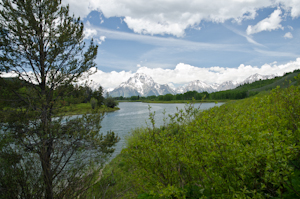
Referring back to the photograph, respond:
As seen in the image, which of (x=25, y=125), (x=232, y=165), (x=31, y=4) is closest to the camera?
(x=232, y=165)

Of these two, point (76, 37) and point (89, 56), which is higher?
point (76, 37)

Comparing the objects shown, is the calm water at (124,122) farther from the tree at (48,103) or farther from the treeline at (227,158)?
the treeline at (227,158)

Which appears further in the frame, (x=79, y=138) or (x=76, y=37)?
(x=76, y=37)

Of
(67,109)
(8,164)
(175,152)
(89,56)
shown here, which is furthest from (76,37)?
(175,152)

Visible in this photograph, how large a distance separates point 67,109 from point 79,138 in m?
2.30

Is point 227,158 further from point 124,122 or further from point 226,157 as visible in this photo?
point 124,122

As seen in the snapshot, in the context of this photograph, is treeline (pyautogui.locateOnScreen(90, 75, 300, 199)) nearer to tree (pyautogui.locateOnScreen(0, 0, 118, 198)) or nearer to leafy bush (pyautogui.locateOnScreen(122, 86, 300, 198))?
leafy bush (pyautogui.locateOnScreen(122, 86, 300, 198))

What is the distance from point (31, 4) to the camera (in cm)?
901

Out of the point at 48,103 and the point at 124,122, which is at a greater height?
the point at 48,103

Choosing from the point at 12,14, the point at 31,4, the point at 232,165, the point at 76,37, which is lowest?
the point at 232,165

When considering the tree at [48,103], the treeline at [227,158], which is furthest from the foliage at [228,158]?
the tree at [48,103]

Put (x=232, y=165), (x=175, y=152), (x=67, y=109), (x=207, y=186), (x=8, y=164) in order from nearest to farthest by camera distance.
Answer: (x=232, y=165) < (x=207, y=186) < (x=175, y=152) < (x=8, y=164) < (x=67, y=109)

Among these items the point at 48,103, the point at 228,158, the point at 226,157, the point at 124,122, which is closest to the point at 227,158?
the point at 228,158

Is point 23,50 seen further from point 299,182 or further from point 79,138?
point 299,182
